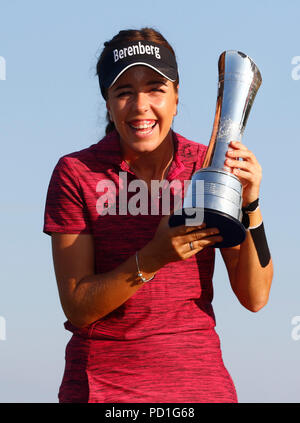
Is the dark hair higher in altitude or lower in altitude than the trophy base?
higher

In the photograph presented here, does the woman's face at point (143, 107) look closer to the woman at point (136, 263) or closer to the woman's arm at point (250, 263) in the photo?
the woman at point (136, 263)

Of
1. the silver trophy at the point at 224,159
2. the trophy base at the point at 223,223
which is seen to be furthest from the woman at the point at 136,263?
the trophy base at the point at 223,223

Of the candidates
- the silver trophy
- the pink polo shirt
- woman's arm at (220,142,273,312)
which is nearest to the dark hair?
the silver trophy

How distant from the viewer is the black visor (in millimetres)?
4734

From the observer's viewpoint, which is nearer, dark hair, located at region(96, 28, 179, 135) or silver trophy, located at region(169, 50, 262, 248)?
silver trophy, located at region(169, 50, 262, 248)

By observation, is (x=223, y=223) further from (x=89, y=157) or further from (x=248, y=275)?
(x=89, y=157)

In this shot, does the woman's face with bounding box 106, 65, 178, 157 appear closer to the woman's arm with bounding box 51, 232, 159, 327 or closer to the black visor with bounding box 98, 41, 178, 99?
the black visor with bounding box 98, 41, 178, 99

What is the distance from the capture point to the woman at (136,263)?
14.9 feet

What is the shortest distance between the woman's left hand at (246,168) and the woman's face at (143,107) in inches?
18.5

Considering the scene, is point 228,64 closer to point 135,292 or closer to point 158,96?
point 158,96

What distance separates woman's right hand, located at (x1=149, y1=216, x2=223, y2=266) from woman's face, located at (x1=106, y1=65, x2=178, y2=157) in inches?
27.4

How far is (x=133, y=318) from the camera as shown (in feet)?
15.1

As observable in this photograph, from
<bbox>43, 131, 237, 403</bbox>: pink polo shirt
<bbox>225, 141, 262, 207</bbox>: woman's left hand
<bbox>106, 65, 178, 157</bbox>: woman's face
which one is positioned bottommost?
<bbox>43, 131, 237, 403</bbox>: pink polo shirt

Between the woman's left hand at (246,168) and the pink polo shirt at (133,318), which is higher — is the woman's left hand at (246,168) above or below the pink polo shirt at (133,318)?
above
